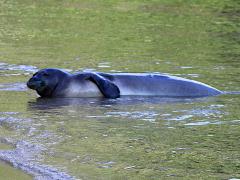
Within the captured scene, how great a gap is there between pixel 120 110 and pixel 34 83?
1266mm

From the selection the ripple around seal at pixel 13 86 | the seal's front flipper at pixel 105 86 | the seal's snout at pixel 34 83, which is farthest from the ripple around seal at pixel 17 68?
the seal's front flipper at pixel 105 86

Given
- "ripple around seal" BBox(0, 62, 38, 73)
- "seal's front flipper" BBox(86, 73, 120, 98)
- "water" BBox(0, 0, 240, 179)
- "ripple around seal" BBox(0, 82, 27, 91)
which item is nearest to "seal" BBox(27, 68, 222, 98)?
"seal's front flipper" BBox(86, 73, 120, 98)

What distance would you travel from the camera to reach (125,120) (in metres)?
8.64

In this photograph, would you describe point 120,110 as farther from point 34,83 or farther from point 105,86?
point 34,83

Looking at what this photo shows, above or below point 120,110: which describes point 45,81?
above

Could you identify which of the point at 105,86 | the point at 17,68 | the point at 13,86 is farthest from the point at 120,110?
the point at 17,68

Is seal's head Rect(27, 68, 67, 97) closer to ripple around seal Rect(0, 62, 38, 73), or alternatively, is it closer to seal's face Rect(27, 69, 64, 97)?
seal's face Rect(27, 69, 64, 97)

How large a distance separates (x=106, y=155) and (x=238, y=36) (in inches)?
Answer: 419

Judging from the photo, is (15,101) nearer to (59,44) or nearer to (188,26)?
(59,44)

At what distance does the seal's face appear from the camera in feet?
33.0

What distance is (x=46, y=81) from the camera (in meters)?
10.1

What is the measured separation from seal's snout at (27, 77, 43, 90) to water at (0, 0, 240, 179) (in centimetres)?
16

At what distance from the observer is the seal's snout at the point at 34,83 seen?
32.8 ft

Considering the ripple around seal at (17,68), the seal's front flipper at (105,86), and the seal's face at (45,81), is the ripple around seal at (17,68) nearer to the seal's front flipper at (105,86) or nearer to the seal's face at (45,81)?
the seal's face at (45,81)
